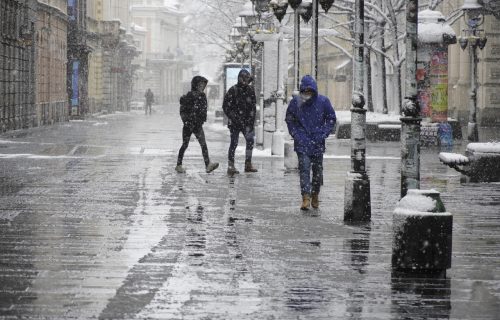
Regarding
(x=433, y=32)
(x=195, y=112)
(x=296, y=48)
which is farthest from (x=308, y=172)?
Answer: (x=433, y=32)

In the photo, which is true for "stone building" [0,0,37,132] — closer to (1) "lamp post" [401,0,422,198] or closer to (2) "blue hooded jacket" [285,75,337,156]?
(2) "blue hooded jacket" [285,75,337,156]

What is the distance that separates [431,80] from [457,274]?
72.3 feet

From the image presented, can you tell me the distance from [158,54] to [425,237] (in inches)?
5383

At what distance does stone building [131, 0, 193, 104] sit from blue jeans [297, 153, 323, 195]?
121319mm

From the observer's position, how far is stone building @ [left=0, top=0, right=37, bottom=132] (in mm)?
39322

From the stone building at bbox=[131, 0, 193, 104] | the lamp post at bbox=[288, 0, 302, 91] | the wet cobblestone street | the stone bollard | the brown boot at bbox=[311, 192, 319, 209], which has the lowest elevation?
the wet cobblestone street

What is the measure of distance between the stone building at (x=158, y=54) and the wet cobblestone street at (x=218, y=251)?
119 metres

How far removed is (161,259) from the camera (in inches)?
396

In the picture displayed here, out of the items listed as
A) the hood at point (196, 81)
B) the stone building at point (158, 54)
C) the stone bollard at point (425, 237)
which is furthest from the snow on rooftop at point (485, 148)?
the stone building at point (158, 54)

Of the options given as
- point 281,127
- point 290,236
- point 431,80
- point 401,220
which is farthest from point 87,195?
point 431,80

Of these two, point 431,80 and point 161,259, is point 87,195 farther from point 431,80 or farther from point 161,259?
point 431,80

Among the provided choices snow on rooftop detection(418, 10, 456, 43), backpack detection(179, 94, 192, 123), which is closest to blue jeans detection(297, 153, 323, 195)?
backpack detection(179, 94, 192, 123)

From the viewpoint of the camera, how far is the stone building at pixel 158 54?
141375 millimetres

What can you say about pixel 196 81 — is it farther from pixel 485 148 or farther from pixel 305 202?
pixel 305 202
